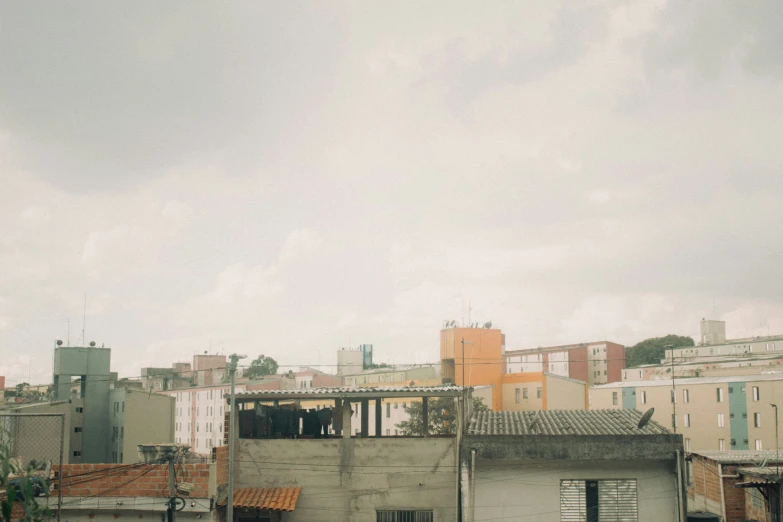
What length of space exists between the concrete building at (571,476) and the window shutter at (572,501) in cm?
3

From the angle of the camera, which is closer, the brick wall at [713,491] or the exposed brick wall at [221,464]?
the exposed brick wall at [221,464]

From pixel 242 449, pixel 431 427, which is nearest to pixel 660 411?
pixel 431 427

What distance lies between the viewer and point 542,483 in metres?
21.7

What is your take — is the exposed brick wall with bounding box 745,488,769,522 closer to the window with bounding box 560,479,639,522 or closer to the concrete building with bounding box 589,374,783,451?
the window with bounding box 560,479,639,522

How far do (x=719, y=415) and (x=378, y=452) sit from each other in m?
55.1

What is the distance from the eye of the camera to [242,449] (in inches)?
997

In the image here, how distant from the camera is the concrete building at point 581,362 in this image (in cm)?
11500

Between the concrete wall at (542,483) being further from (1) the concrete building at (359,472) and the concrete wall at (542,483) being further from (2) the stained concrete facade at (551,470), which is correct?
(1) the concrete building at (359,472)

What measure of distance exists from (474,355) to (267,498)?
188ft

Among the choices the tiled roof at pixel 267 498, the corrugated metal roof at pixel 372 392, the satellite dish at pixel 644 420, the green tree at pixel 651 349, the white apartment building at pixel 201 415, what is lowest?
the white apartment building at pixel 201 415

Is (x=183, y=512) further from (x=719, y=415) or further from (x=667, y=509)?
(x=719, y=415)

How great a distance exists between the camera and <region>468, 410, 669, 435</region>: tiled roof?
22.6 metres

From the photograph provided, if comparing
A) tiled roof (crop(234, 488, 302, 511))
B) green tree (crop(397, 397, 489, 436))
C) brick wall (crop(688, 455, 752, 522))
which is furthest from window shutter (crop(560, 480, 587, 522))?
green tree (crop(397, 397, 489, 436))

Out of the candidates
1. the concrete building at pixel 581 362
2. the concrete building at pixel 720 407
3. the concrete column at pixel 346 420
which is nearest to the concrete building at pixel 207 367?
the concrete building at pixel 581 362
